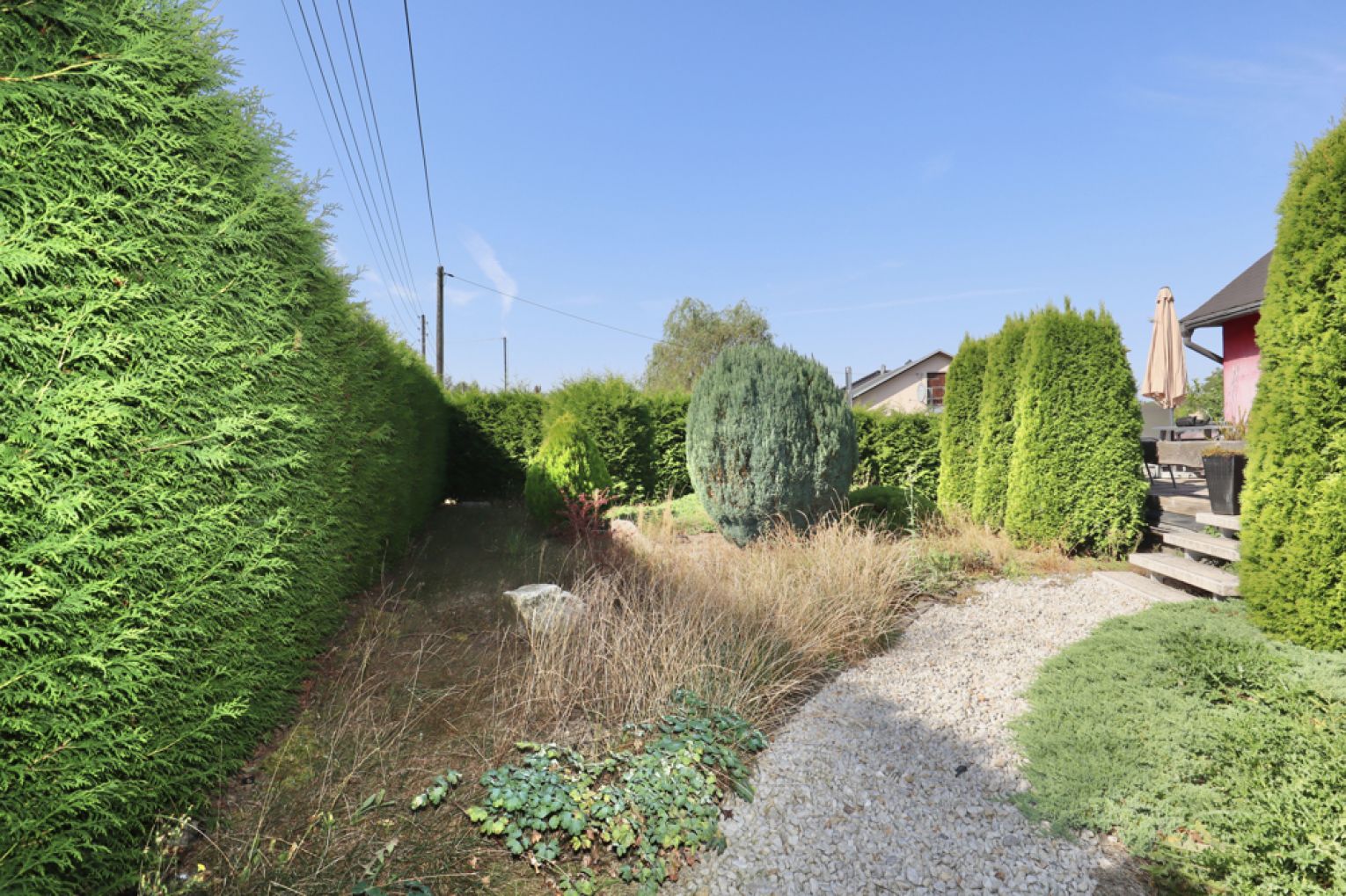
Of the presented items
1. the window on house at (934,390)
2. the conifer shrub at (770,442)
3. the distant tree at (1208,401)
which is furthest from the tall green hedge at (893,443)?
the window on house at (934,390)

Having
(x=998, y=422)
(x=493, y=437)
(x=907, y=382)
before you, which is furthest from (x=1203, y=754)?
(x=907, y=382)

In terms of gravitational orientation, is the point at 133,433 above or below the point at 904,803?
above

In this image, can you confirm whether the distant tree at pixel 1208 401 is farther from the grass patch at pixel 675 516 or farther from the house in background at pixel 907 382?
the grass patch at pixel 675 516

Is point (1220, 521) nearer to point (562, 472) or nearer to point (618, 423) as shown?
point (562, 472)

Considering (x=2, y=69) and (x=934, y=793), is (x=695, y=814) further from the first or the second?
(x=2, y=69)

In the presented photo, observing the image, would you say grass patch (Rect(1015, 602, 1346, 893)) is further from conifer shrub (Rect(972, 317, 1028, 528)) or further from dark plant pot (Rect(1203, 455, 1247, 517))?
conifer shrub (Rect(972, 317, 1028, 528))

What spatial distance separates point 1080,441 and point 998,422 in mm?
995

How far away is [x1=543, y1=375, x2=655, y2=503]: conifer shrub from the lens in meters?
10.8

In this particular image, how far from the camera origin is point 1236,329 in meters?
13.0

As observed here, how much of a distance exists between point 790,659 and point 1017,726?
120 cm

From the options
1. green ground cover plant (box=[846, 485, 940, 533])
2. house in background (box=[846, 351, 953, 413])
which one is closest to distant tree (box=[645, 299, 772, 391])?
house in background (box=[846, 351, 953, 413])

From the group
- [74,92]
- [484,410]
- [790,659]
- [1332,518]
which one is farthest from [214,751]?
[484,410]

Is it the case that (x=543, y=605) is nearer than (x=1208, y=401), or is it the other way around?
(x=543, y=605)

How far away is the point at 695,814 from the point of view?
2.71 m
